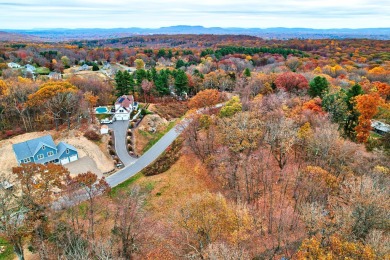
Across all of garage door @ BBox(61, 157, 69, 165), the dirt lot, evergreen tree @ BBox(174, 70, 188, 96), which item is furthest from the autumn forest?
evergreen tree @ BBox(174, 70, 188, 96)

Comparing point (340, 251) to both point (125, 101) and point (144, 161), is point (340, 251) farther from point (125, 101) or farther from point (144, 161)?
point (125, 101)

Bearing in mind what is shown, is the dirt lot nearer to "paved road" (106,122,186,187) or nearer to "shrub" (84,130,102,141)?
"shrub" (84,130,102,141)

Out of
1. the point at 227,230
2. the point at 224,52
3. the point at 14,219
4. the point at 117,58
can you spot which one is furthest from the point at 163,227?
the point at 117,58

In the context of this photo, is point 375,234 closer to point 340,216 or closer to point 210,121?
point 340,216

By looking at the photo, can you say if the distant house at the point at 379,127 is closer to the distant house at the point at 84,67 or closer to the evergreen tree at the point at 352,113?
the evergreen tree at the point at 352,113

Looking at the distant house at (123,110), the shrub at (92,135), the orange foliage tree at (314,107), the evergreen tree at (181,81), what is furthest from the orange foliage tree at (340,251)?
the evergreen tree at (181,81)

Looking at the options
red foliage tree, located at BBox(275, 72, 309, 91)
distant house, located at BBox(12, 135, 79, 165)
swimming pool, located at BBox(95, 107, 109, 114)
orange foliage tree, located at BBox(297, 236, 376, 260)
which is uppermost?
red foliage tree, located at BBox(275, 72, 309, 91)

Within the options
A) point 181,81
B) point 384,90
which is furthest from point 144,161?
point 384,90
